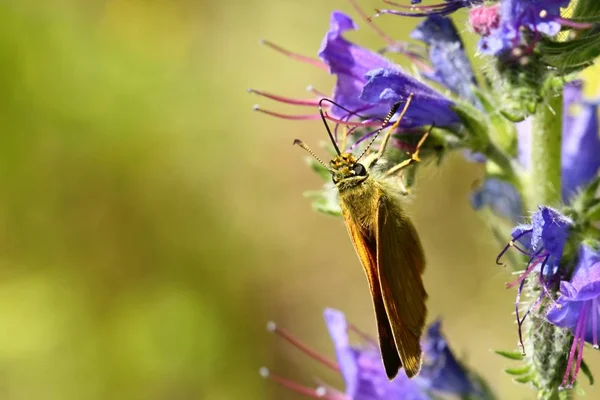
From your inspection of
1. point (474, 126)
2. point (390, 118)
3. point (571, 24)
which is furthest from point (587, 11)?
point (390, 118)

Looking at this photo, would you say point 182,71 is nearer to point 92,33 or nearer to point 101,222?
point 92,33

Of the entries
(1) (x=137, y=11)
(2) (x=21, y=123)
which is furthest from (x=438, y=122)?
(1) (x=137, y=11)

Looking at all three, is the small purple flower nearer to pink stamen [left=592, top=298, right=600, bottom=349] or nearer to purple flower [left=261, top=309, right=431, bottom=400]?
pink stamen [left=592, top=298, right=600, bottom=349]

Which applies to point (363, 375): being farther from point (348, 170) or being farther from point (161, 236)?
point (161, 236)

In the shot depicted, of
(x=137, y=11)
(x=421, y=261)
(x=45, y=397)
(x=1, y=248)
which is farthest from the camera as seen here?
(x=137, y=11)

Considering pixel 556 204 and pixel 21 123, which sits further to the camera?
pixel 21 123

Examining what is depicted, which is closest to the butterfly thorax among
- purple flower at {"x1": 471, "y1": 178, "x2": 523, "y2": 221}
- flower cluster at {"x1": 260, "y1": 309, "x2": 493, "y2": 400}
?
flower cluster at {"x1": 260, "y1": 309, "x2": 493, "y2": 400}

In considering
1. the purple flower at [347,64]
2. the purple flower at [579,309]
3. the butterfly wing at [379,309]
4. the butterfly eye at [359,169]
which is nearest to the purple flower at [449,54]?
the purple flower at [347,64]

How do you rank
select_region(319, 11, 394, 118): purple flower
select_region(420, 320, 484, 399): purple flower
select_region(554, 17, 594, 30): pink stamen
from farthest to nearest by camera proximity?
select_region(420, 320, 484, 399): purple flower → select_region(319, 11, 394, 118): purple flower → select_region(554, 17, 594, 30): pink stamen

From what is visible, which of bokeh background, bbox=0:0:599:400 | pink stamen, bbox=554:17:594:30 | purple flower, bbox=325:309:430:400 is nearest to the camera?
pink stamen, bbox=554:17:594:30
